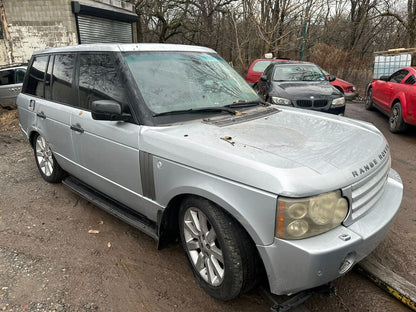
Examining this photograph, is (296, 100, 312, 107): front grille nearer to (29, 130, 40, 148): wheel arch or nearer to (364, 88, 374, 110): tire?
(364, 88, 374, 110): tire

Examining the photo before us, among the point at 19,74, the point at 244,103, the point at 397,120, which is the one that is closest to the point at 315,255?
the point at 244,103

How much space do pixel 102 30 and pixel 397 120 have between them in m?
13.5

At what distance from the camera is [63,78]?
3.75m

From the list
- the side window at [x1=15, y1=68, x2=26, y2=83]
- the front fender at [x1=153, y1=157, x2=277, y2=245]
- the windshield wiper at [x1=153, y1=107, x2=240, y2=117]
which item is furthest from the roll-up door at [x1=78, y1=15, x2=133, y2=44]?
the front fender at [x1=153, y1=157, x2=277, y2=245]

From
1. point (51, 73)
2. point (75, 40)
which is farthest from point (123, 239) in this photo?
point (75, 40)

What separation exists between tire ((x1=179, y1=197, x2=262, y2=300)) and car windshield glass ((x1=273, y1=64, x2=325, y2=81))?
6815 mm

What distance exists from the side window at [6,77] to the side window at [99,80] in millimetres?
7888

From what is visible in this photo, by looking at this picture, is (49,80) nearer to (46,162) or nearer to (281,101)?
(46,162)

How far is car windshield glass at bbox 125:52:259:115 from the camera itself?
2875 millimetres

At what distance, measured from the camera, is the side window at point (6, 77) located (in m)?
A: 9.73

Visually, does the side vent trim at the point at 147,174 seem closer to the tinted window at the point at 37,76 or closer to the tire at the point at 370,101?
the tinted window at the point at 37,76

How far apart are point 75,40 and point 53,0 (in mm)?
1699

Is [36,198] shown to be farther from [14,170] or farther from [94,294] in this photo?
[94,294]

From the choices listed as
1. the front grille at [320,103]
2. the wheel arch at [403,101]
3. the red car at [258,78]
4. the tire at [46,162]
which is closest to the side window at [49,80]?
the tire at [46,162]
